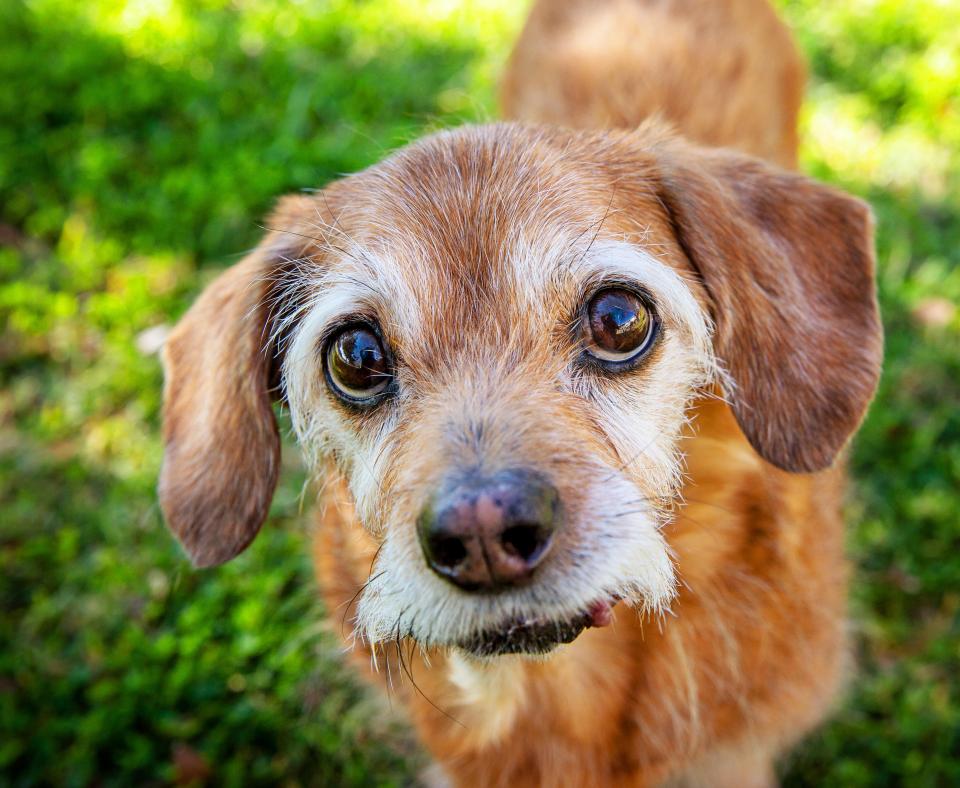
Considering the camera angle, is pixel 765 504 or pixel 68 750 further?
pixel 68 750

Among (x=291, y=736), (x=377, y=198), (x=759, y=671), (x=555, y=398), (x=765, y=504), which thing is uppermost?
(x=377, y=198)

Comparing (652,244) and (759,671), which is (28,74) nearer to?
(652,244)

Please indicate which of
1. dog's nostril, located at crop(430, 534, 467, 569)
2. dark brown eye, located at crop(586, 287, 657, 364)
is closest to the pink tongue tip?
dog's nostril, located at crop(430, 534, 467, 569)

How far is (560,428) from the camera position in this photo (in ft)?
6.34

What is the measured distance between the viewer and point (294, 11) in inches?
239

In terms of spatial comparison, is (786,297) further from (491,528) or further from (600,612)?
(491,528)

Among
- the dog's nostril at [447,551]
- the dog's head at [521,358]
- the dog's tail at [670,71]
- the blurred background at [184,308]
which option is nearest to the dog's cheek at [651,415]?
the dog's head at [521,358]

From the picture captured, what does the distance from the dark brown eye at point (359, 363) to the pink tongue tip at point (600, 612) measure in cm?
73

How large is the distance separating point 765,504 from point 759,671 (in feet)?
1.64

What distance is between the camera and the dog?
1.87m

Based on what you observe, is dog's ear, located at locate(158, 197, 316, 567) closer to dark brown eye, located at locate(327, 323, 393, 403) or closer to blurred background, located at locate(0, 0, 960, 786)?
dark brown eye, located at locate(327, 323, 393, 403)

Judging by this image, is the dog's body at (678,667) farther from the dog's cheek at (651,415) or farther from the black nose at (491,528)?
the black nose at (491,528)

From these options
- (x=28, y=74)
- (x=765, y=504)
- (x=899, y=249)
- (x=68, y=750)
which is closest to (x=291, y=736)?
(x=68, y=750)

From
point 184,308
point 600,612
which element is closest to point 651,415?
point 600,612
